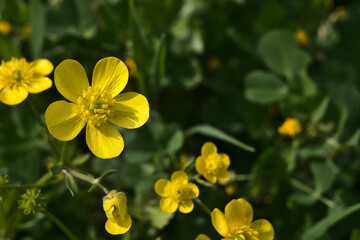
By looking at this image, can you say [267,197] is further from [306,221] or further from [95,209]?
[95,209]

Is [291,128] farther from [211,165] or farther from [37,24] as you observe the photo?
[37,24]

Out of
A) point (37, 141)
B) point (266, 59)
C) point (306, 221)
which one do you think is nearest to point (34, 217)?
point (37, 141)

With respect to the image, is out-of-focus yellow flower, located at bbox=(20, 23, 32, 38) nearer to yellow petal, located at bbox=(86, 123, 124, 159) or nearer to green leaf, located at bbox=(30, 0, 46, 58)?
green leaf, located at bbox=(30, 0, 46, 58)

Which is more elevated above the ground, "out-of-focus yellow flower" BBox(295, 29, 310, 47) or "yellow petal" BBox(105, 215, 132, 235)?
"out-of-focus yellow flower" BBox(295, 29, 310, 47)

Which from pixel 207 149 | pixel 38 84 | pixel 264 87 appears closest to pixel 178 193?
pixel 207 149

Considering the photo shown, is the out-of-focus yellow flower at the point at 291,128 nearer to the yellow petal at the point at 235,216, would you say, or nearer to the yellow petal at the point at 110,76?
the yellow petal at the point at 235,216

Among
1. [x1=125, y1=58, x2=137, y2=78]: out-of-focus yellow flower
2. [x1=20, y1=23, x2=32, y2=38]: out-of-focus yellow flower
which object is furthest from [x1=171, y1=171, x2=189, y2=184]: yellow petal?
[x1=20, y1=23, x2=32, y2=38]: out-of-focus yellow flower

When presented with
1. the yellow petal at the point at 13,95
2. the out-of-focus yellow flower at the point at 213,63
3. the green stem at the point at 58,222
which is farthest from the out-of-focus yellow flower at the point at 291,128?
the yellow petal at the point at 13,95
